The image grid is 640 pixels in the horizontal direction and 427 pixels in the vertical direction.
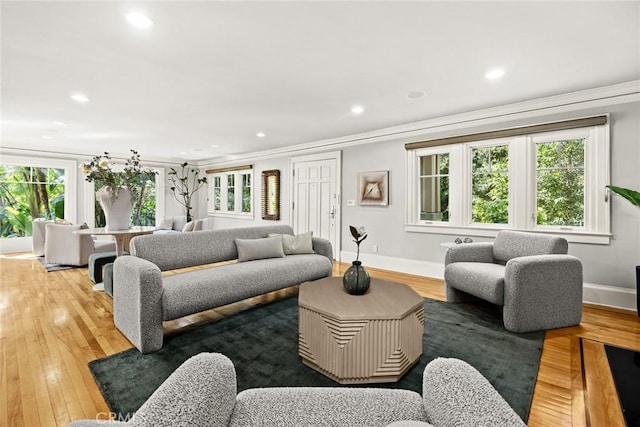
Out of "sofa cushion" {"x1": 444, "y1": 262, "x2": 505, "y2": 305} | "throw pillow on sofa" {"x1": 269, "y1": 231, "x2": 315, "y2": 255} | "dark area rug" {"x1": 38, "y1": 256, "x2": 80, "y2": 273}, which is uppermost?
"throw pillow on sofa" {"x1": 269, "y1": 231, "x2": 315, "y2": 255}

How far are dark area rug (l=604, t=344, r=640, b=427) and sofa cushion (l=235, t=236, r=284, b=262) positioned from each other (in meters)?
2.88

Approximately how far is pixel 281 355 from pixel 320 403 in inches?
53.4

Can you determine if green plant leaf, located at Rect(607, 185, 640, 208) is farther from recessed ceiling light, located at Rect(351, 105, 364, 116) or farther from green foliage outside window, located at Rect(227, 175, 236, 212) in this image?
green foliage outside window, located at Rect(227, 175, 236, 212)

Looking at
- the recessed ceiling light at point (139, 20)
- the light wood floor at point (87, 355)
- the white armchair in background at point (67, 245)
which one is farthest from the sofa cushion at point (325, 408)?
the white armchair in background at point (67, 245)

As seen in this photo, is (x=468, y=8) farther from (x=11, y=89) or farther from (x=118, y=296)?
(x=11, y=89)

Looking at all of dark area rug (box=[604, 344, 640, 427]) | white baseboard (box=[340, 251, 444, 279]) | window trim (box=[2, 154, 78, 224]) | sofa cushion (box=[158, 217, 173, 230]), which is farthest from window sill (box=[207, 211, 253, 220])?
dark area rug (box=[604, 344, 640, 427])

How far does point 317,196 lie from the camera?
6020 mm

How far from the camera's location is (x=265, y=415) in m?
0.83

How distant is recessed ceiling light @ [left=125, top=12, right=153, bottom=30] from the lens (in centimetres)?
197

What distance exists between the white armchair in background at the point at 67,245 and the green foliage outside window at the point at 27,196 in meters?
2.36

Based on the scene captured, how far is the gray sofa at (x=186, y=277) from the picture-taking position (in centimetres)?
215

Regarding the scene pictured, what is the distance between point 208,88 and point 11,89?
82.3 inches

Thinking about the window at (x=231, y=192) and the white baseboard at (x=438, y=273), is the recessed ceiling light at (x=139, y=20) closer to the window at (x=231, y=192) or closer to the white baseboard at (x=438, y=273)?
the white baseboard at (x=438, y=273)

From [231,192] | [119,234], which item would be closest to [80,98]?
[119,234]
